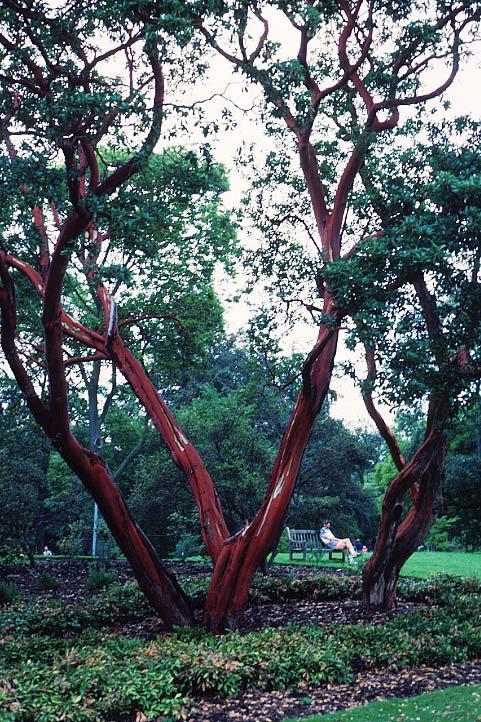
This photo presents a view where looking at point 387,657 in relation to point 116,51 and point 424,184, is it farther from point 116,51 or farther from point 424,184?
point 116,51

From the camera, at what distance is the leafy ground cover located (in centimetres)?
581

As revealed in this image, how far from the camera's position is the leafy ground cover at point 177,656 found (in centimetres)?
581

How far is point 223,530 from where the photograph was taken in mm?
9594

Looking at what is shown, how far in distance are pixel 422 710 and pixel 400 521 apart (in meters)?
4.42

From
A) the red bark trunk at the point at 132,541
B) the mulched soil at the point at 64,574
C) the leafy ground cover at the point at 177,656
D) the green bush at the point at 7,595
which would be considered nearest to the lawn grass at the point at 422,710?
the leafy ground cover at the point at 177,656

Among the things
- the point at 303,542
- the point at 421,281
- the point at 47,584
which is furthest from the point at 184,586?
the point at 421,281

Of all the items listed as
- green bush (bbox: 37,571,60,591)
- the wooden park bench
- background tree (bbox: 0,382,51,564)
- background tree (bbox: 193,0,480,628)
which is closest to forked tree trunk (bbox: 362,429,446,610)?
background tree (bbox: 193,0,480,628)

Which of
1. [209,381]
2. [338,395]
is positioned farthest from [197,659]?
[209,381]

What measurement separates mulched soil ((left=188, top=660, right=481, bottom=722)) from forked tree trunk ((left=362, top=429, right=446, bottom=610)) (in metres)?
2.75

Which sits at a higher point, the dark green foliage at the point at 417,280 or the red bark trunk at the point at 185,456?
the dark green foliage at the point at 417,280

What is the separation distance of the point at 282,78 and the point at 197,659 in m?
5.77

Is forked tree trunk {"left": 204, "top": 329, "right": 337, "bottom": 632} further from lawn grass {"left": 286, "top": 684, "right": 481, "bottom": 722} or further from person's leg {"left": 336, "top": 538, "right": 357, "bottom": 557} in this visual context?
person's leg {"left": 336, "top": 538, "right": 357, "bottom": 557}

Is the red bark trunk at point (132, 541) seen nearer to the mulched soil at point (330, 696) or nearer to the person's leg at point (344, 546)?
the mulched soil at point (330, 696)

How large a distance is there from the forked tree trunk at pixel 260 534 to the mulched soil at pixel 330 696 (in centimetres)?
231
